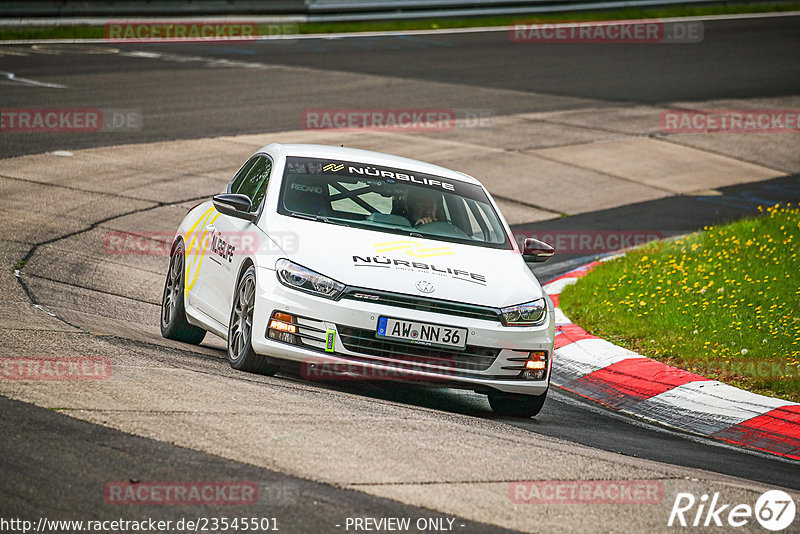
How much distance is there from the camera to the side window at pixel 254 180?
8508 millimetres

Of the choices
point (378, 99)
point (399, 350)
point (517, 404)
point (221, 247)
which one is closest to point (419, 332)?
point (399, 350)

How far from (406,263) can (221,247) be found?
1651mm

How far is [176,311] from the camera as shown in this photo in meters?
8.95

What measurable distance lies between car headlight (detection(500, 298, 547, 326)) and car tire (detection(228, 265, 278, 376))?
1527 mm

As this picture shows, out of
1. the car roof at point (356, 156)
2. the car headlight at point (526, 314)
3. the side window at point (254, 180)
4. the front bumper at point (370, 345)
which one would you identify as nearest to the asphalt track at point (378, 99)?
the front bumper at point (370, 345)

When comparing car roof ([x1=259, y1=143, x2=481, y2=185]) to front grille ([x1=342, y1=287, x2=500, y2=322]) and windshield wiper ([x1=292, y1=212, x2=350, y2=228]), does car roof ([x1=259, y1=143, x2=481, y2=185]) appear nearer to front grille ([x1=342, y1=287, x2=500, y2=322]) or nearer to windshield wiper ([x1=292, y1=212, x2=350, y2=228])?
windshield wiper ([x1=292, y1=212, x2=350, y2=228])

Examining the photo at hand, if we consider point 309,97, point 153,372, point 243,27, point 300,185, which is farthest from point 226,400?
point 243,27

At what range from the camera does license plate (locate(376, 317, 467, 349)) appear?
279 inches

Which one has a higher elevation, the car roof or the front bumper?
the car roof

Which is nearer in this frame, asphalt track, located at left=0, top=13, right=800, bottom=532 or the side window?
asphalt track, located at left=0, top=13, right=800, bottom=532

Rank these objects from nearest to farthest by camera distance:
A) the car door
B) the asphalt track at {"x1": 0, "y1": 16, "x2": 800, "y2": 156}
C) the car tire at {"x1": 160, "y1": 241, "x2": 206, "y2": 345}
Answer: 1. the car door
2. the car tire at {"x1": 160, "y1": 241, "x2": 206, "y2": 345}
3. the asphalt track at {"x1": 0, "y1": 16, "x2": 800, "y2": 156}

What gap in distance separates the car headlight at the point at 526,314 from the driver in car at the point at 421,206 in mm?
1181

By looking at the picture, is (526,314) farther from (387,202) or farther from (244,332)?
(244,332)

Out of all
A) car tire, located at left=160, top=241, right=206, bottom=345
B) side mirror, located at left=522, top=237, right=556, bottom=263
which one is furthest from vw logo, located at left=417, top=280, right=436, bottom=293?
car tire, located at left=160, top=241, right=206, bottom=345
